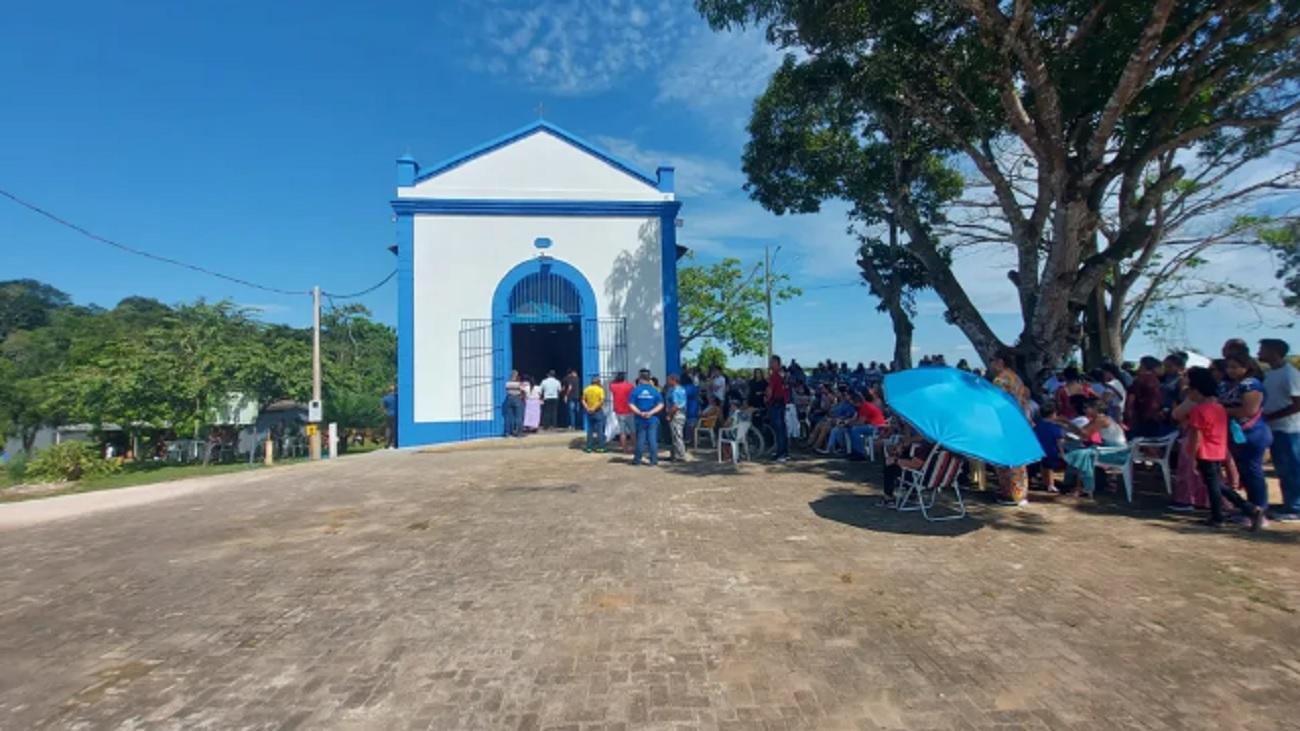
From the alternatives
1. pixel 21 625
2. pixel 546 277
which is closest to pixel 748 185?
pixel 546 277

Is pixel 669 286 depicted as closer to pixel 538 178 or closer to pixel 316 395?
pixel 538 178

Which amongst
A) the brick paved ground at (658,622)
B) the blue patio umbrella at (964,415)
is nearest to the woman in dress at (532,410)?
the brick paved ground at (658,622)

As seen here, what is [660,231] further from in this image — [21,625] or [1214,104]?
[21,625]

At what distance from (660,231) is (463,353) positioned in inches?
211

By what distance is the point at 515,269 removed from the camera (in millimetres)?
14516

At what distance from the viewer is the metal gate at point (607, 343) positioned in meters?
14.7

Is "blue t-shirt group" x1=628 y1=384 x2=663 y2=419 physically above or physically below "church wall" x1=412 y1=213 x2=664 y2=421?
below

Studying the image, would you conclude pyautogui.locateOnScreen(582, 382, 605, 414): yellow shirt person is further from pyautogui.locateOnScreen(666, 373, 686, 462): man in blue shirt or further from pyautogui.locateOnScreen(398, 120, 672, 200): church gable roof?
pyautogui.locateOnScreen(398, 120, 672, 200): church gable roof

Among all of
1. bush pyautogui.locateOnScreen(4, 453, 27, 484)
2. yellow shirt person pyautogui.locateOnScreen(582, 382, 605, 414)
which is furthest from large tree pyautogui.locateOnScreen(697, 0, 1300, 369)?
bush pyautogui.locateOnScreen(4, 453, 27, 484)

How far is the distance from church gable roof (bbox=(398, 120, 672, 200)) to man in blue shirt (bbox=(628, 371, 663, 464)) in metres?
6.67

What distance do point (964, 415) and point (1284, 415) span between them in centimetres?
306

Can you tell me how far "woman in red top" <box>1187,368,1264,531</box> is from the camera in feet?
19.0

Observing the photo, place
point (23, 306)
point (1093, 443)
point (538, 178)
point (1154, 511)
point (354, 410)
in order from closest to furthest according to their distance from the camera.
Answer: point (1154, 511) → point (1093, 443) → point (538, 178) → point (354, 410) → point (23, 306)

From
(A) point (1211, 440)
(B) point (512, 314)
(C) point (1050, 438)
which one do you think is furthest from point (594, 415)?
(A) point (1211, 440)
